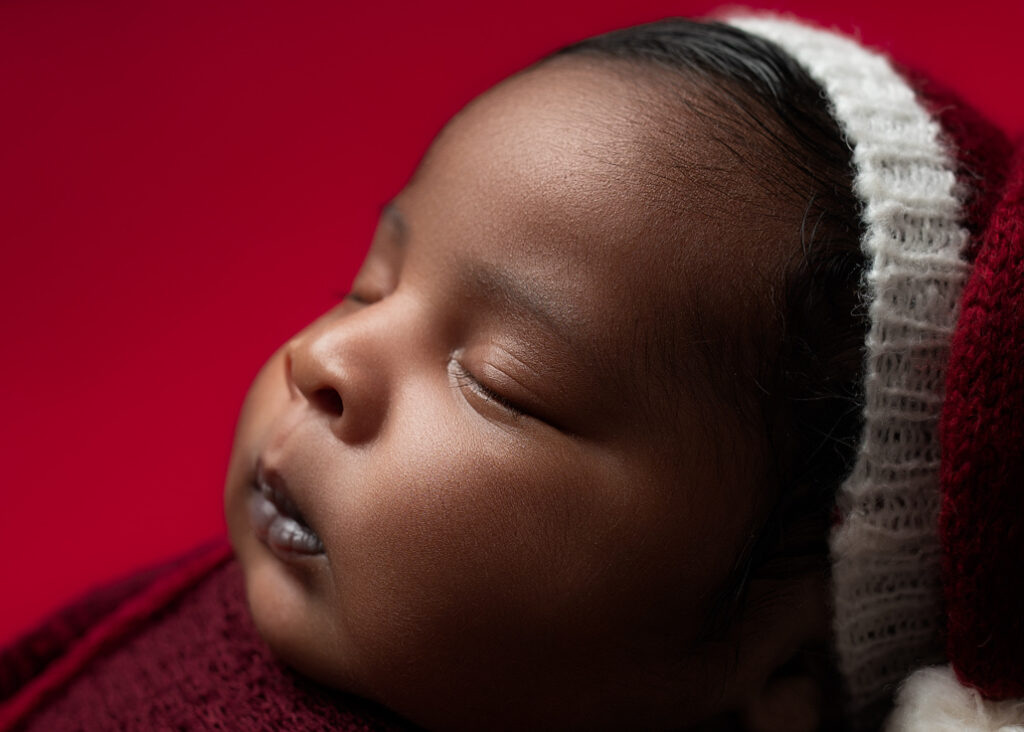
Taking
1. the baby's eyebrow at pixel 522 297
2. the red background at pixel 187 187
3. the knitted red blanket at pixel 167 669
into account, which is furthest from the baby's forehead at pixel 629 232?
the red background at pixel 187 187

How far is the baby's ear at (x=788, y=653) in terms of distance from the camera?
34.5 inches

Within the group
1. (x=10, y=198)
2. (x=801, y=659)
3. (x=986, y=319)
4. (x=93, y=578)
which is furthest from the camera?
(x=10, y=198)

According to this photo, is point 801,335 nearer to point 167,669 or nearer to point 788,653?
point 788,653

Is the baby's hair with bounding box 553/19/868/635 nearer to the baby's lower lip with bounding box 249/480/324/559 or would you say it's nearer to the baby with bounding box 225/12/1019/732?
the baby with bounding box 225/12/1019/732

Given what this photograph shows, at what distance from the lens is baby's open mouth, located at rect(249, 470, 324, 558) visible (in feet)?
2.83

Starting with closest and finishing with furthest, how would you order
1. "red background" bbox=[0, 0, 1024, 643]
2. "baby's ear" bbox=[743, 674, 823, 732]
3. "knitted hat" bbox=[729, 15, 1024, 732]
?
"knitted hat" bbox=[729, 15, 1024, 732], "baby's ear" bbox=[743, 674, 823, 732], "red background" bbox=[0, 0, 1024, 643]

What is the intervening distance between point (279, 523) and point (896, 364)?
0.48 m

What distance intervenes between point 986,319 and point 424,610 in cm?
44

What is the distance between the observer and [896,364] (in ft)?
2.75

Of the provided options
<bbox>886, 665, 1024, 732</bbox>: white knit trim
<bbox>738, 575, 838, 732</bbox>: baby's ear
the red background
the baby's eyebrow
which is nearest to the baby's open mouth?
the baby's eyebrow

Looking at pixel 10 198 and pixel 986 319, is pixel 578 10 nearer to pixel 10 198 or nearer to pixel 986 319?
pixel 10 198

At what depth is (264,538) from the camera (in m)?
0.90

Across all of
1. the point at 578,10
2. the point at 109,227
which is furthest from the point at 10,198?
the point at 578,10

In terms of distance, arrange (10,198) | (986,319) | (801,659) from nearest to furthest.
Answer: (986,319) → (801,659) → (10,198)
